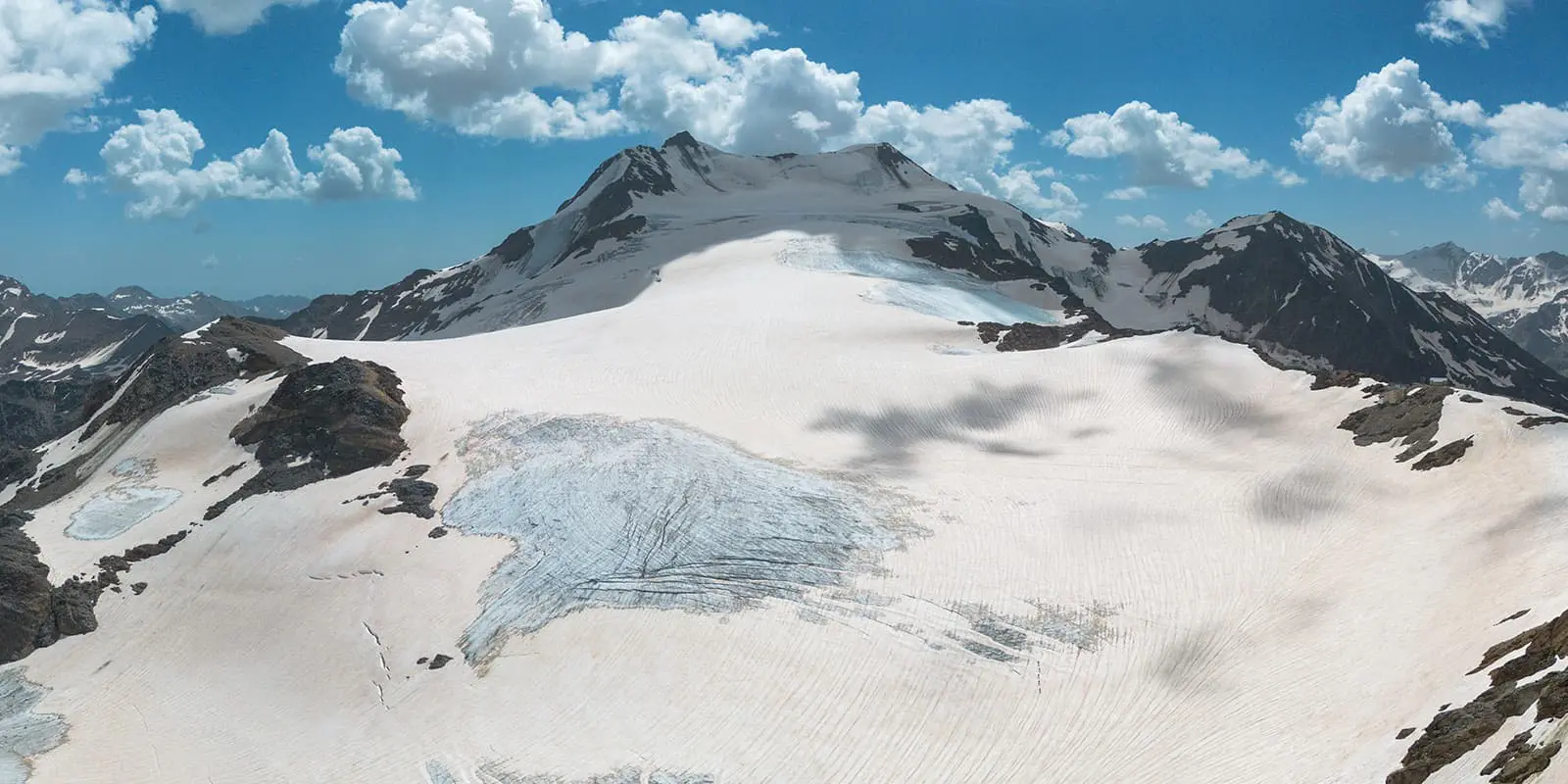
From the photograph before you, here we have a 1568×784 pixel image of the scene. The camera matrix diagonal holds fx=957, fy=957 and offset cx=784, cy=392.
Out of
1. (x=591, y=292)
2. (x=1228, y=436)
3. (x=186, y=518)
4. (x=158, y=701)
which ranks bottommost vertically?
(x=158, y=701)

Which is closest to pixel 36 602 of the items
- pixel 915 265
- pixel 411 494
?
pixel 411 494

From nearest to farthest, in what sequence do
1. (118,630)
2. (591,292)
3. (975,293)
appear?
(118,630)
(975,293)
(591,292)

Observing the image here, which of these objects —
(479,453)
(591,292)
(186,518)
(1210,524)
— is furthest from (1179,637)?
(591,292)

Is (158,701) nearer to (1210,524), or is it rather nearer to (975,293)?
(1210,524)

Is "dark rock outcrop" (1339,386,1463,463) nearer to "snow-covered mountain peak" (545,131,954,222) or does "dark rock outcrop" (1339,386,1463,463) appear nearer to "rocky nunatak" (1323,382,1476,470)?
"rocky nunatak" (1323,382,1476,470)

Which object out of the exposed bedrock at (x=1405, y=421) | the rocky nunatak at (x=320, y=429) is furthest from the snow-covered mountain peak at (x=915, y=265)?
the exposed bedrock at (x=1405, y=421)

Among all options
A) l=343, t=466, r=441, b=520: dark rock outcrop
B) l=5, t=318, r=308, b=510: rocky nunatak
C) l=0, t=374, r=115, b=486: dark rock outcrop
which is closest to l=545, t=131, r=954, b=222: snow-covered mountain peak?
l=0, t=374, r=115, b=486: dark rock outcrop

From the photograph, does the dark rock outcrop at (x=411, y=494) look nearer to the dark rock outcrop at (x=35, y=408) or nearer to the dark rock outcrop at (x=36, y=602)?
the dark rock outcrop at (x=36, y=602)
